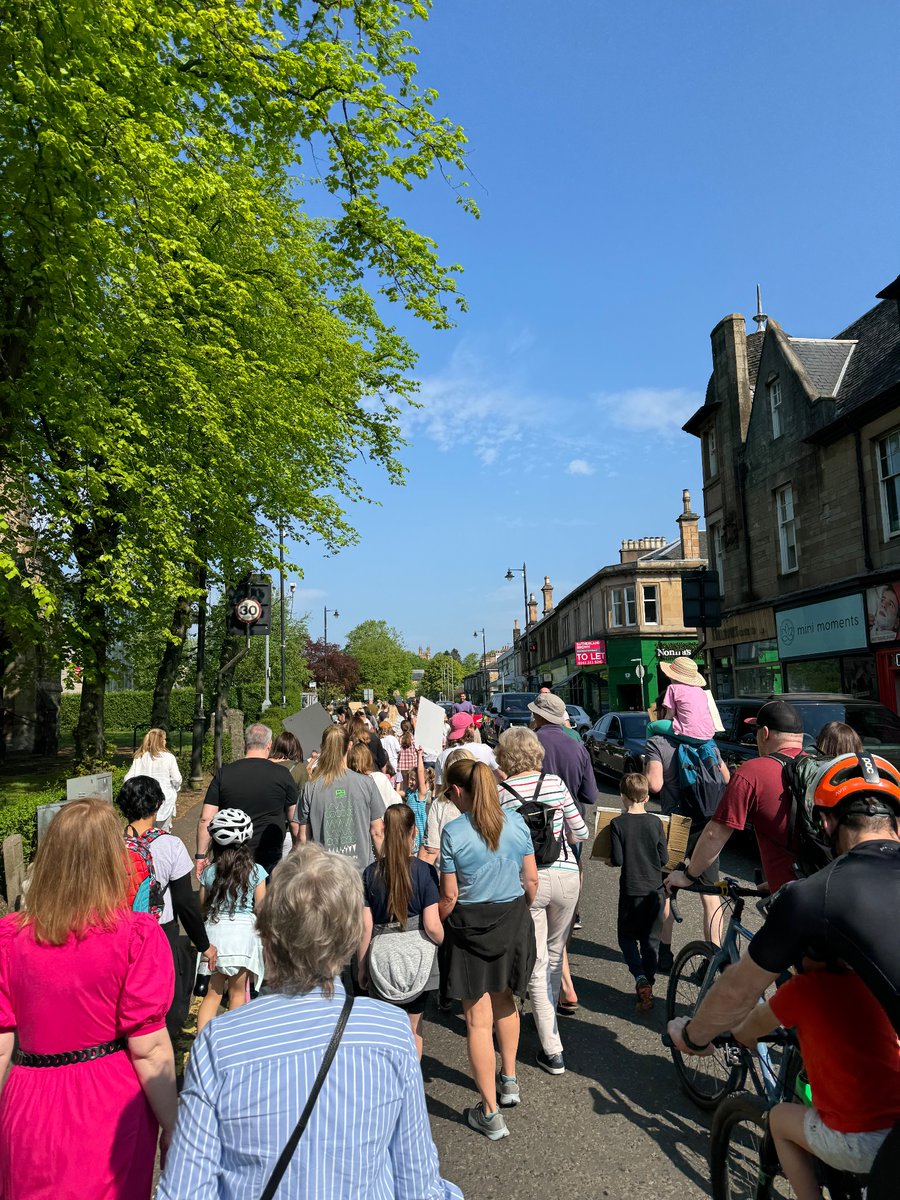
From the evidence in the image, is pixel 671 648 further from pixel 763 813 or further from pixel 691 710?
pixel 763 813

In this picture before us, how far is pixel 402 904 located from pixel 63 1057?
1.93 metres

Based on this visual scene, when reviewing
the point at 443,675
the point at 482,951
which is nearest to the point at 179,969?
the point at 482,951

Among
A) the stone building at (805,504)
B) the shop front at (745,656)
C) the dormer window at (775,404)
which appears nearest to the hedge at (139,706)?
the shop front at (745,656)

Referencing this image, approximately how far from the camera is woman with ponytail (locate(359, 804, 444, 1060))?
3967 mm

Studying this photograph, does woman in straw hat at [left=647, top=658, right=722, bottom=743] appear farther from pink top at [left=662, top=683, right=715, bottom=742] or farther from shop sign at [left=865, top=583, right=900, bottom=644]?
shop sign at [left=865, top=583, right=900, bottom=644]

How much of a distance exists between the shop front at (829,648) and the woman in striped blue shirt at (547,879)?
15.5 metres

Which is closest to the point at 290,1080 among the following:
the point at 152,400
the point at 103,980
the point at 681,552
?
the point at 103,980

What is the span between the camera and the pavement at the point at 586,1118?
3.45m

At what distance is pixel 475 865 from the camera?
4016 millimetres

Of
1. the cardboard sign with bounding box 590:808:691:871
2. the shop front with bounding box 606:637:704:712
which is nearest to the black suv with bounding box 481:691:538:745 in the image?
the shop front with bounding box 606:637:704:712

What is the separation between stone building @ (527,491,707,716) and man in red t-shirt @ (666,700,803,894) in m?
36.4

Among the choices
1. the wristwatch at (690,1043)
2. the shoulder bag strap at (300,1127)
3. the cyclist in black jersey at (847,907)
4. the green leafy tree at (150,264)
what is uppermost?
the green leafy tree at (150,264)

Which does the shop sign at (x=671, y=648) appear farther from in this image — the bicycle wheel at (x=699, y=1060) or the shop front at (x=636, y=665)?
the bicycle wheel at (x=699, y=1060)

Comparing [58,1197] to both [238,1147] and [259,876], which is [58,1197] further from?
[259,876]
